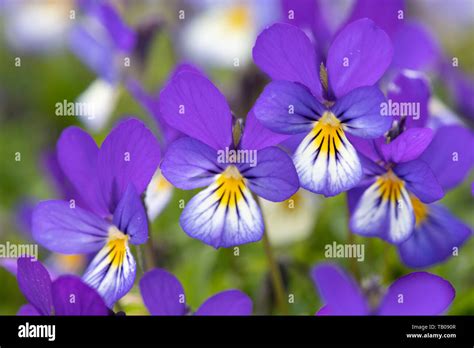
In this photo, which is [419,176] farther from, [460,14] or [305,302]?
[460,14]

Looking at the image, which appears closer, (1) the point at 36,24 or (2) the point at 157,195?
(2) the point at 157,195

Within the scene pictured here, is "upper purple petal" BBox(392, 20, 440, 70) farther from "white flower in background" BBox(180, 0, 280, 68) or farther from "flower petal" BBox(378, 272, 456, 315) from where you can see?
"flower petal" BBox(378, 272, 456, 315)

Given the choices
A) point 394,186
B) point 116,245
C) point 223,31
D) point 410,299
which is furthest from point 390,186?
point 223,31

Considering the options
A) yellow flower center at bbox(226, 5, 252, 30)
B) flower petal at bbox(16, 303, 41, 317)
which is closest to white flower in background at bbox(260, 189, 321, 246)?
flower petal at bbox(16, 303, 41, 317)

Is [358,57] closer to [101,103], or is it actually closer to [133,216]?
[133,216]

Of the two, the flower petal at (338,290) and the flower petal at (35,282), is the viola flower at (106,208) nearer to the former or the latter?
the flower petal at (35,282)

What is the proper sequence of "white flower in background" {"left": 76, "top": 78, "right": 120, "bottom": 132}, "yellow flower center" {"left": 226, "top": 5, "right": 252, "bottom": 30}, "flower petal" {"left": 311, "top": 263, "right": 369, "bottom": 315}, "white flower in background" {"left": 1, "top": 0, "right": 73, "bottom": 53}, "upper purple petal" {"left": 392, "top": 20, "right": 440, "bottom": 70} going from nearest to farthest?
"flower petal" {"left": 311, "top": 263, "right": 369, "bottom": 315}
"upper purple petal" {"left": 392, "top": 20, "right": 440, "bottom": 70}
"white flower in background" {"left": 76, "top": 78, "right": 120, "bottom": 132}
"yellow flower center" {"left": 226, "top": 5, "right": 252, "bottom": 30}
"white flower in background" {"left": 1, "top": 0, "right": 73, "bottom": 53}
